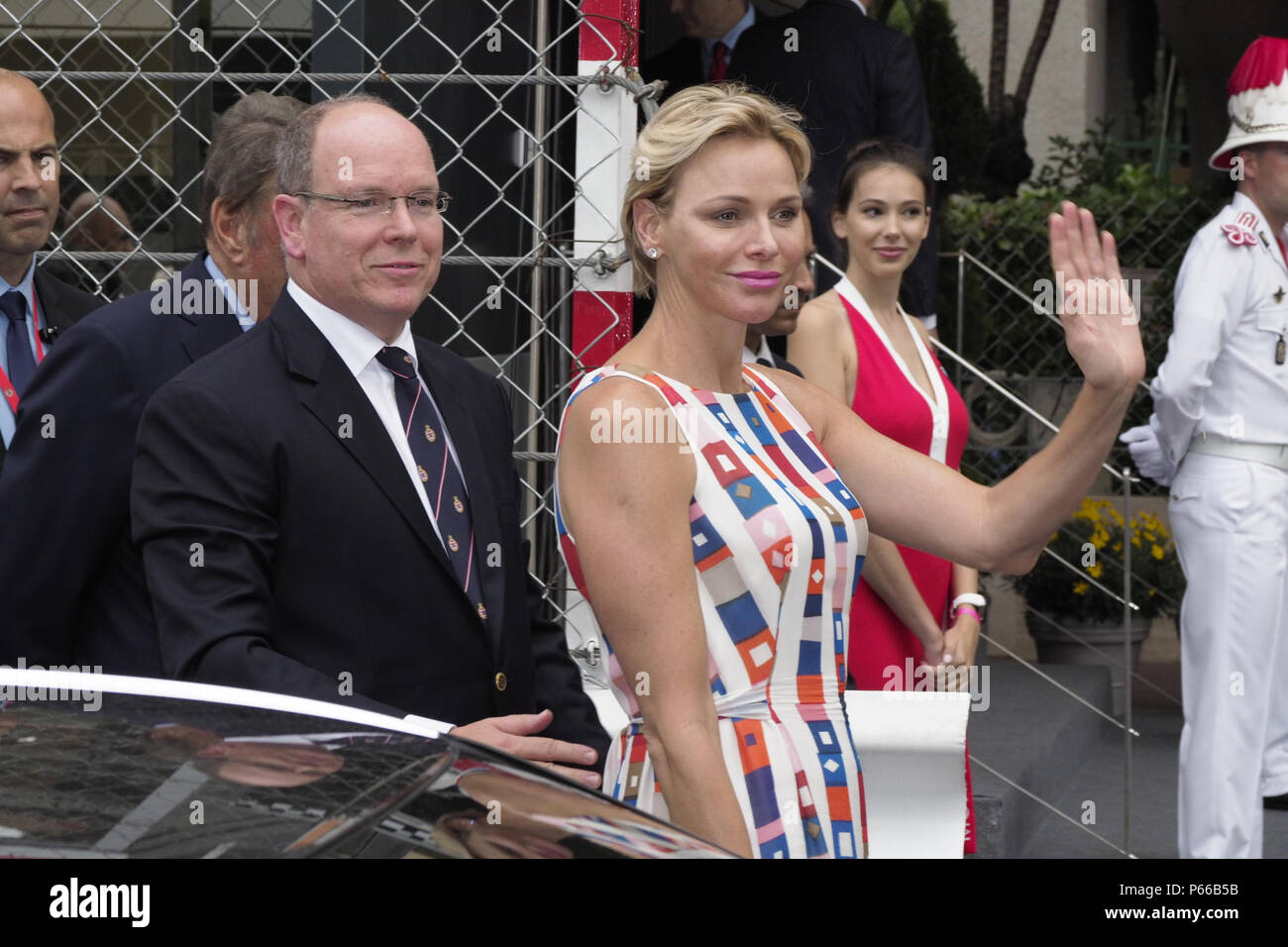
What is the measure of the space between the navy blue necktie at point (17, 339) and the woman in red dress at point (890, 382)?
1.83m

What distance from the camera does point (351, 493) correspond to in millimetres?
2389

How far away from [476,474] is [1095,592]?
225 inches

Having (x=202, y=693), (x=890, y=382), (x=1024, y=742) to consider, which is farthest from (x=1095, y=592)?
(x=202, y=693)

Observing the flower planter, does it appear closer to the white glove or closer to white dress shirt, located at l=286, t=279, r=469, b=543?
the white glove

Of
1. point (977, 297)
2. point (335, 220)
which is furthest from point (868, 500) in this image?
point (977, 297)

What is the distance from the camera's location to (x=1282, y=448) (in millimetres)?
4809

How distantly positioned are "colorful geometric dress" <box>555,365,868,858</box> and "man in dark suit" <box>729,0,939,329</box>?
313cm

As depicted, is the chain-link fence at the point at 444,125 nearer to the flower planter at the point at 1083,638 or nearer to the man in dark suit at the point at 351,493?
the man in dark suit at the point at 351,493

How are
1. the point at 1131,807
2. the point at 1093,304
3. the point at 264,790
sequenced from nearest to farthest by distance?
the point at 264,790, the point at 1093,304, the point at 1131,807

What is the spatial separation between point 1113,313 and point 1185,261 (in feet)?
8.83

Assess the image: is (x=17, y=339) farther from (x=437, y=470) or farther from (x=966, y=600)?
(x=966, y=600)

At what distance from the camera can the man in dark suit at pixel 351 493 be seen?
2277mm

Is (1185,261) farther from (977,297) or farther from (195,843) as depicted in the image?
(977,297)
